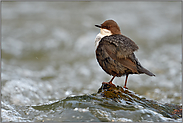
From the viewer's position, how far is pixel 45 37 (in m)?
9.26

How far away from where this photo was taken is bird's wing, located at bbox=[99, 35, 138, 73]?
3.82m

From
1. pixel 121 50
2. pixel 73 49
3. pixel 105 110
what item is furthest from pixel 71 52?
pixel 105 110

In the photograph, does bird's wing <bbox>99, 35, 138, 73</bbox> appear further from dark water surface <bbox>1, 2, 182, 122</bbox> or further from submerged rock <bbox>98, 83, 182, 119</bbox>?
dark water surface <bbox>1, 2, 182, 122</bbox>

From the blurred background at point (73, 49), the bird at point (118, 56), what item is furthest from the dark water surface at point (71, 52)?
the bird at point (118, 56)

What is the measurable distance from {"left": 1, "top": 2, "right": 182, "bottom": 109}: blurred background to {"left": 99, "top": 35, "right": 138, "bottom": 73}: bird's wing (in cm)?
289

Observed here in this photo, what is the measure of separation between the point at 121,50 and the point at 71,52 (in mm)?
5160

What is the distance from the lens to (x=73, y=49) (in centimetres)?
891

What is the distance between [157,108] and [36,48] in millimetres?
6291

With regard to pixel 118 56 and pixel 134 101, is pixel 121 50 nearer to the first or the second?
pixel 118 56

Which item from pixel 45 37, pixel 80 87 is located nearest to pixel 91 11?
pixel 45 37

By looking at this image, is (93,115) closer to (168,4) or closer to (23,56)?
(23,56)

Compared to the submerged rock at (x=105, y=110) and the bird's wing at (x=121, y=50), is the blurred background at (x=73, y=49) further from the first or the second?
the bird's wing at (x=121, y=50)

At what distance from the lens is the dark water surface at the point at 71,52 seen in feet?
20.2

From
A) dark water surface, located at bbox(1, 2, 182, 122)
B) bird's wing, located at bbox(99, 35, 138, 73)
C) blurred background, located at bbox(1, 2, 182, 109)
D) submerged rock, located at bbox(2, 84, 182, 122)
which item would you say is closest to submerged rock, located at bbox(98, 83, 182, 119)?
submerged rock, located at bbox(2, 84, 182, 122)
